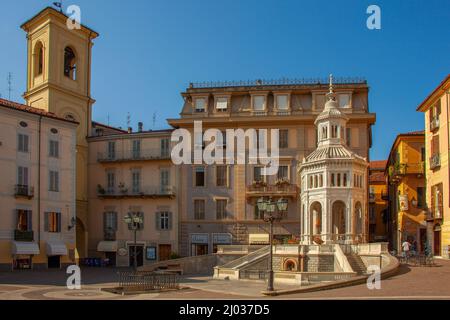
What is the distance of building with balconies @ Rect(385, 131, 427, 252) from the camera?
172ft

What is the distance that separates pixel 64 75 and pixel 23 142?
521 inches

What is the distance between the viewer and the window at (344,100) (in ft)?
188

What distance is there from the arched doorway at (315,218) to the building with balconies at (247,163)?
28.1 feet

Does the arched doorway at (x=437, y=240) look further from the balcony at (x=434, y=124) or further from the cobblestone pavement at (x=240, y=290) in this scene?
the cobblestone pavement at (x=240, y=290)

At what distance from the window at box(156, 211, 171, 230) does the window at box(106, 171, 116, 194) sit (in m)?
6.05

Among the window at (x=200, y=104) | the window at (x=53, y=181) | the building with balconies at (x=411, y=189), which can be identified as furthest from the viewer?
the window at (x=200, y=104)

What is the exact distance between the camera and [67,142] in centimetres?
5431

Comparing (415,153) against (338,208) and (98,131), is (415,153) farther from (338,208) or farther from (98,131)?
(98,131)

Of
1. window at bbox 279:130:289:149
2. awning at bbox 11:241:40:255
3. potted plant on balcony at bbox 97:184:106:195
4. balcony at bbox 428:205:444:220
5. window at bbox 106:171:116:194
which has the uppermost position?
window at bbox 279:130:289:149

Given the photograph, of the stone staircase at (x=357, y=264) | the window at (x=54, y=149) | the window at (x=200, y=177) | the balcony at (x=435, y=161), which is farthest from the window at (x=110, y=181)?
the balcony at (x=435, y=161)

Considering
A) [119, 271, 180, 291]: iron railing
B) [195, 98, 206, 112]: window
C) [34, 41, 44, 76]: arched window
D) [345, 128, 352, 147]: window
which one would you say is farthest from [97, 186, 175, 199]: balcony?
[119, 271, 180, 291]: iron railing

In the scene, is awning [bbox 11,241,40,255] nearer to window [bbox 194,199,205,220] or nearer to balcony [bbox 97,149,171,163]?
balcony [bbox 97,149,171,163]

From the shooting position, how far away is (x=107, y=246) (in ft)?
197
